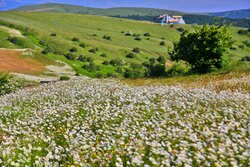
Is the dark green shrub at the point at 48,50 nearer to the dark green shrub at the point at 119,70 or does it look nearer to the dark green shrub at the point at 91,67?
the dark green shrub at the point at 91,67

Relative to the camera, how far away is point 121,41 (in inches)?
4569

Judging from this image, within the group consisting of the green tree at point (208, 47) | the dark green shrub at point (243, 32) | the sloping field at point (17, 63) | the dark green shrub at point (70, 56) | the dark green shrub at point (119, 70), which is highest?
the green tree at point (208, 47)

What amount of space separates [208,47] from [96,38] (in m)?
82.3

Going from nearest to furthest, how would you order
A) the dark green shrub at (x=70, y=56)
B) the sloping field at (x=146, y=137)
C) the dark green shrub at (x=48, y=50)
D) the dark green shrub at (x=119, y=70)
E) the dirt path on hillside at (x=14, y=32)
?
the sloping field at (x=146, y=137) < the dark green shrub at (x=48, y=50) < the dark green shrub at (x=119, y=70) < the dark green shrub at (x=70, y=56) < the dirt path on hillside at (x=14, y=32)

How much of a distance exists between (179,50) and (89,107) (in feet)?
76.4

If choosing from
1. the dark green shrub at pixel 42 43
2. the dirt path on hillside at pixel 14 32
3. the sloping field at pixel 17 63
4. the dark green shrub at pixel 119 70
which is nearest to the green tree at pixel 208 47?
the sloping field at pixel 17 63

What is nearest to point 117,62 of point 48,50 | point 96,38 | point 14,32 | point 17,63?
point 48,50

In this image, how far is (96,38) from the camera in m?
110

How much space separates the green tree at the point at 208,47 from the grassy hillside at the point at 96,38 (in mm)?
40491

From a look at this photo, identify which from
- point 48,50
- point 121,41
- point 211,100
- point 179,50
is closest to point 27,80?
point 179,50

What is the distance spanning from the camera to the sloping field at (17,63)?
5536 centimetres

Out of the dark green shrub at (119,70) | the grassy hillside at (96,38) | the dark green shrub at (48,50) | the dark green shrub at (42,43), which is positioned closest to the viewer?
the dark green shrub at (48,50)

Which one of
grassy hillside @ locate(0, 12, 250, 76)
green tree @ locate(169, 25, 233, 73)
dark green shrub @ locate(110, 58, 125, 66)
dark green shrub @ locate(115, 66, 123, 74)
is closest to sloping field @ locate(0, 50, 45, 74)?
grassy hillside @ locate(0, 12, 250, 76)

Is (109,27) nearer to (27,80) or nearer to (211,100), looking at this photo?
(27,80)
